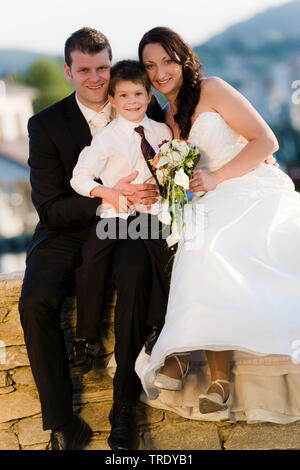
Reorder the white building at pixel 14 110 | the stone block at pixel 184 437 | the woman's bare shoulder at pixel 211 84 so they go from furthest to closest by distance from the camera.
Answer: the white building at pixel 14 110
the woman's bare shoulder at pixel 211 84
the stone block at pixel 184 437

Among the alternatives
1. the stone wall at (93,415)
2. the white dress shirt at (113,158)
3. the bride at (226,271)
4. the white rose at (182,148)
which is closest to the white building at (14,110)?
the bride at (226,271)

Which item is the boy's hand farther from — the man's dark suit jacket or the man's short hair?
the man's short hair

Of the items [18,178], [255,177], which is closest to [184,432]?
[255,177]

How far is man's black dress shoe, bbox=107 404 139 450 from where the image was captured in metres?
3.08

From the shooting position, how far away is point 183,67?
146 inches

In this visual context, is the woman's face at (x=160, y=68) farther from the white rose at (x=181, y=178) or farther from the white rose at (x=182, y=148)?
the white rose at (x=181, y=178)

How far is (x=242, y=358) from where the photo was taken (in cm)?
366

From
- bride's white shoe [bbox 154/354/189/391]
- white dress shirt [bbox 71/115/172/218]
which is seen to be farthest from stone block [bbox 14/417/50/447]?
white dress shirt [bbox 71/115/172/218]

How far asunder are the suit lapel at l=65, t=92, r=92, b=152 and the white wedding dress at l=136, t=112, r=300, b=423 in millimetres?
611

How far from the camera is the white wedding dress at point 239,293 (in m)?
2.93

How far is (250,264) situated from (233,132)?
3.17 ft

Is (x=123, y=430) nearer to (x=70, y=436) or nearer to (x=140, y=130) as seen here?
(x=70, y=436)

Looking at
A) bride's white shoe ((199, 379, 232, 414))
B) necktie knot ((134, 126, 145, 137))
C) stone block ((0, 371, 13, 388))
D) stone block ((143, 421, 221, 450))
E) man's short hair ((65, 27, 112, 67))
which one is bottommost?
stone block ((143, 421, 221, 450))

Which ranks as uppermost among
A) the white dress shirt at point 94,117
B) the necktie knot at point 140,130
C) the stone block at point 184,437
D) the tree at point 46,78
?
the tree at point 46,78
